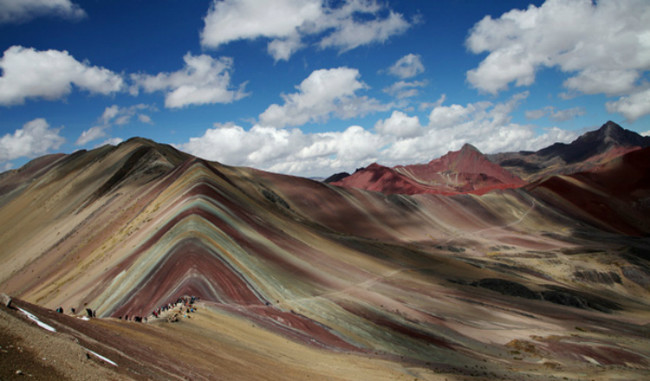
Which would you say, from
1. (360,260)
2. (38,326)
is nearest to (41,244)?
(360,260)

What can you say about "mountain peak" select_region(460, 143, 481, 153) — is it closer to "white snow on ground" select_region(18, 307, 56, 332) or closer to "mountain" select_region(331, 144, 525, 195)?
"mountain" select_region(331, 144, 525, 195)

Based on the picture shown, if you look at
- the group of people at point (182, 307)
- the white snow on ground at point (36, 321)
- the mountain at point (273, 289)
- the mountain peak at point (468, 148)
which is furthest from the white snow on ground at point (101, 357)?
the mountain peak at point (468, 148)

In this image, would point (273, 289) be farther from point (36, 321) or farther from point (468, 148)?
point (468, 148)

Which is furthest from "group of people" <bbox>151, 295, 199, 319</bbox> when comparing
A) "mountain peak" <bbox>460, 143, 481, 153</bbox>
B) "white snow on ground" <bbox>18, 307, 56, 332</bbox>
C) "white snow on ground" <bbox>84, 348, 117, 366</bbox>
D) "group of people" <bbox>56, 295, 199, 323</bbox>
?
"mountain peak" <bbox>460, 143, 481, 153</bbox>

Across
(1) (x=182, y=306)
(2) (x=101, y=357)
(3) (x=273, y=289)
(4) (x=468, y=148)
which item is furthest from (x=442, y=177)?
(2) (x=101, y=357)

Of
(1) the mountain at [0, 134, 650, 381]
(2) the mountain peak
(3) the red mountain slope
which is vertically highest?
(2) the mountain peak

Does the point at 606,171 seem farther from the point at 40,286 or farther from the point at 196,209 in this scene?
the point at 40,286

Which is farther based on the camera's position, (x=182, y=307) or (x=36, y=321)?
(x=182, y=307)
